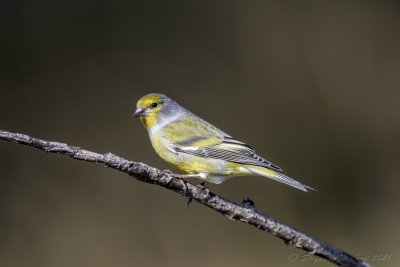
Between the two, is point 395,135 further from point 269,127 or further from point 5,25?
point 5,25

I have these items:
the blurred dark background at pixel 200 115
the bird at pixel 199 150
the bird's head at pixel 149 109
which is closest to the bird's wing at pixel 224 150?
the bird at pixel 199 150

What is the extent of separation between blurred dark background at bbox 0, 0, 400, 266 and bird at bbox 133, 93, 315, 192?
1180 mm

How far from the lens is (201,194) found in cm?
264

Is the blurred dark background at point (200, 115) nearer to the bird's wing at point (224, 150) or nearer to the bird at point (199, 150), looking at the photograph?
the bird at point (199, 150)

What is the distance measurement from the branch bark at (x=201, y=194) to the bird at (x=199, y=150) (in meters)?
0.57

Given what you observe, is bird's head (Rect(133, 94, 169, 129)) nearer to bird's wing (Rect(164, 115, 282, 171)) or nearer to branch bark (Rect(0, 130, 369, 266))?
bird's wing (Rect(164, 115, 282, 171))

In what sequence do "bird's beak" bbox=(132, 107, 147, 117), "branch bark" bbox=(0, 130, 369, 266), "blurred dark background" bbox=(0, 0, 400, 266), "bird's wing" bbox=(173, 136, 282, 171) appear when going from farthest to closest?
"blurred dark background" bbox=(0, 0, 400, 266), "bird's beak" bbox=(132, 107, 147, 117), "bird's wing" bbox=(173, 136, 282, 171), "branch bark" bbox=(0, 130, 369, 266)

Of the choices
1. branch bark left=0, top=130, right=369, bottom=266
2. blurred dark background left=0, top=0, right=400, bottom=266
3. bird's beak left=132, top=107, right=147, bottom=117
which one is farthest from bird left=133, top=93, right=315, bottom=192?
blurred dark background left=0, top=0, right=400, bottom=266

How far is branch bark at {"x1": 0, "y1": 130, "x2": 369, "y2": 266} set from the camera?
6.95 feet

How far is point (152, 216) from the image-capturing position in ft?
17.3

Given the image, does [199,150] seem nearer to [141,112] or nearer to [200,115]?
[141,112]

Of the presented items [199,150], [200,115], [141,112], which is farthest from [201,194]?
[200,115]

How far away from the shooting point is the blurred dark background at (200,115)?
5.03m

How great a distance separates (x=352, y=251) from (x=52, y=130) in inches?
156
